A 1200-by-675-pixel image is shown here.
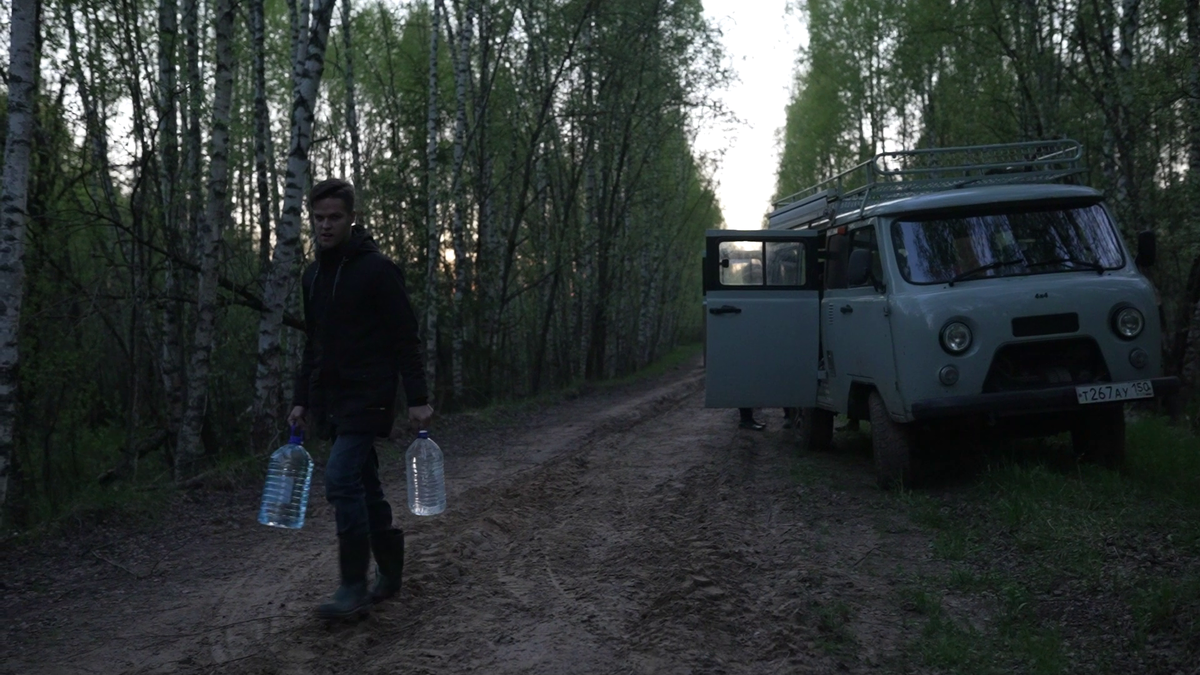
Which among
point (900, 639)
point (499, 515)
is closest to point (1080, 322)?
point (900, 639)

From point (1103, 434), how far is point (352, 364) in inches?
242

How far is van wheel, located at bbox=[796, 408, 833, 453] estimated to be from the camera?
10891mm

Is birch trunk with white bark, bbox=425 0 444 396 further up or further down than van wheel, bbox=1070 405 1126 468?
further up

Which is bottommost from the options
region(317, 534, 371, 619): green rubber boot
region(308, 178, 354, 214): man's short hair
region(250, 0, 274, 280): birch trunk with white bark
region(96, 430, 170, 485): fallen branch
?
region(96, 430, 170, 485): fallen branch

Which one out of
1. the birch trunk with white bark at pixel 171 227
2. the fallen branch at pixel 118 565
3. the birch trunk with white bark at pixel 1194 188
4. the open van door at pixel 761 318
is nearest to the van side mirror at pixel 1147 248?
the birch trunk with white bark at pixel 1194 188

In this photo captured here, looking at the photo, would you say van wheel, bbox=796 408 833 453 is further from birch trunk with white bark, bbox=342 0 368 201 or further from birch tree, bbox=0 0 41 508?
birch trunk with white bark, bbox=342 0 368 201

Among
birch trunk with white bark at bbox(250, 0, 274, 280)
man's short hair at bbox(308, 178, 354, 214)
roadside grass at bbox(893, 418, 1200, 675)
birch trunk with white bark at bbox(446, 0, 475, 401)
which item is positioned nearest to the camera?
roadside grass at bbox(893, 418, 1200, 675)

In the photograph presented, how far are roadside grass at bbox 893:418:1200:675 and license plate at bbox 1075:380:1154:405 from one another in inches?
22.9

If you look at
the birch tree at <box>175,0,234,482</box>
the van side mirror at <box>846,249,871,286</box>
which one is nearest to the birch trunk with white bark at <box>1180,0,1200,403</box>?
the van side mirror at <box>846,249,871,286</box>

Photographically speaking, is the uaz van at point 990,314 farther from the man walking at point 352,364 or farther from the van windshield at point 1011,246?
the man walking at point 352,364

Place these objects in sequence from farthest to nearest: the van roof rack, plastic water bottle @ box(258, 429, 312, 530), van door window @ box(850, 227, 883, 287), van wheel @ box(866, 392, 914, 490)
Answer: the van roof rack, van door window @ box(850, 227, 883, 287), van wheel @ box(866, 392, 914, 490), plastic water bottle @ box(258, 429, 312, 530)

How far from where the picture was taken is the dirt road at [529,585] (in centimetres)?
457

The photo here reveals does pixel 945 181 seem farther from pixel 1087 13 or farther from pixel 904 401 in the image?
pixel 1087 13

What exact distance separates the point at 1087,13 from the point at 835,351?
9.44 metres
